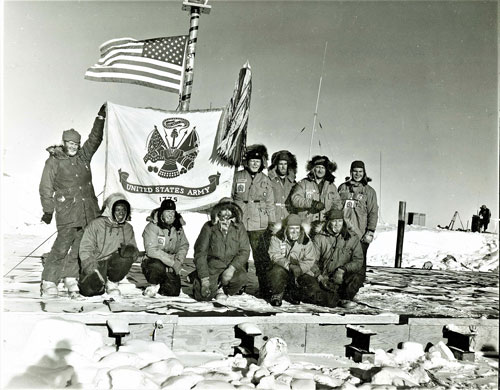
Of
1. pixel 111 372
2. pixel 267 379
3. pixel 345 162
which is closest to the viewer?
pixel 111 372

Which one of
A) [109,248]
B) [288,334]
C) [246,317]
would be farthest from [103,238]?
[288,334]

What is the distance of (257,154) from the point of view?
6324 mm

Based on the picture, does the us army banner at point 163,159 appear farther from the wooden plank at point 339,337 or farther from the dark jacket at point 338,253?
the wooden plank at point 339,337

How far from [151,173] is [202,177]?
610 millimetres

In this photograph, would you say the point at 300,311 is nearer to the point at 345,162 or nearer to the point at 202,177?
the point at 202,177

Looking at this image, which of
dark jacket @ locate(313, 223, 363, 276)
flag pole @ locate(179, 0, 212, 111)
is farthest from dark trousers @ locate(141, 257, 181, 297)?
flag pole @ locate(179, 0, 212, 111)

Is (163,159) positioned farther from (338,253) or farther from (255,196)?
(338,253)

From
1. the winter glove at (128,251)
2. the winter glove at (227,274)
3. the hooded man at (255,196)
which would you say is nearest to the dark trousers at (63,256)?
the winter glove at (128,251)

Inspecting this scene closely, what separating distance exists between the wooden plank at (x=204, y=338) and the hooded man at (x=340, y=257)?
1381mm

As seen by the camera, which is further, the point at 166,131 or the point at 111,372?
the point at 166,131

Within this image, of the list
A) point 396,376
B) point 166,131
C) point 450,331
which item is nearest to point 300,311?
point 396,376

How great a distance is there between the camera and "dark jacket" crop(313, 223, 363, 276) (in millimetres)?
5836

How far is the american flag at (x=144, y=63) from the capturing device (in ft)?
21.0

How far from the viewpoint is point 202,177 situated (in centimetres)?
627
